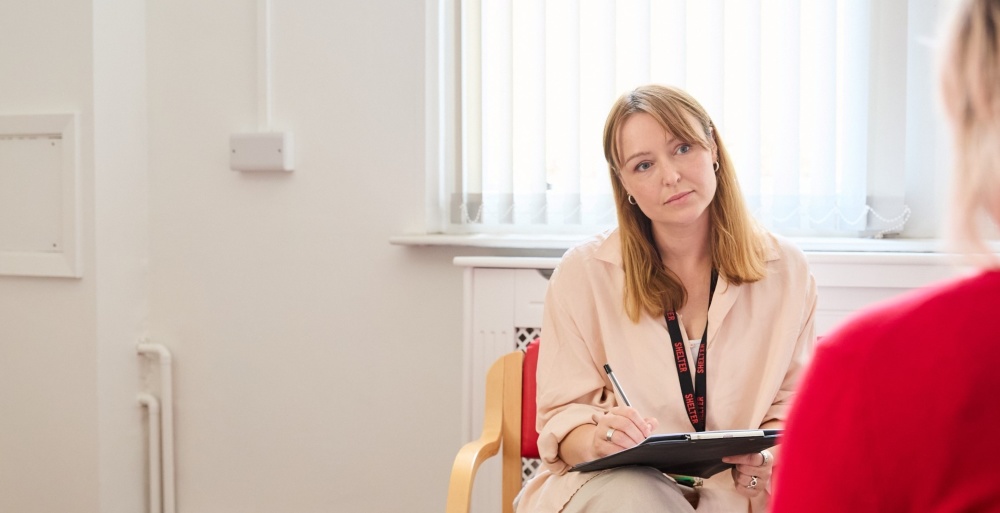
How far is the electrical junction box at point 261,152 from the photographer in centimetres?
258

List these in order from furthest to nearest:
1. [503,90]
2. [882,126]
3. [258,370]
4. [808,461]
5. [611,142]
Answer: [258,370], [503,90], [882,126], [611,142], [808,461]

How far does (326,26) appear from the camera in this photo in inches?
101

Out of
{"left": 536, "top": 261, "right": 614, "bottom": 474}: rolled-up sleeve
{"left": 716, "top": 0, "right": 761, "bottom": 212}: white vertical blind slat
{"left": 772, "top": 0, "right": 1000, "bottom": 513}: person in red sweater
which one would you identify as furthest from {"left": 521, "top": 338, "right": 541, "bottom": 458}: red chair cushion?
{"left": 772, "top": 0, "right": 1000, "bottom": 513}: person in red sweater

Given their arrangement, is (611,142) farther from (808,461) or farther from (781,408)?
(808,461)

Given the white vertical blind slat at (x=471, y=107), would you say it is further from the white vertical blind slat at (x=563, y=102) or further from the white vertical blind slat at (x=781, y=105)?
the white vertical blind slat at (x=781, y=105)

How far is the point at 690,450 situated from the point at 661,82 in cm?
125

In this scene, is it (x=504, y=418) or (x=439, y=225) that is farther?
(x=439, y=225)

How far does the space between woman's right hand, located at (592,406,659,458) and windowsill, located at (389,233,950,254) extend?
80cm

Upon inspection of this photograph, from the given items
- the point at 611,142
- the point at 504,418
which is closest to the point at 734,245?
the point at 611,142

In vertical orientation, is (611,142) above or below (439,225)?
above

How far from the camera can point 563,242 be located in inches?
92.0

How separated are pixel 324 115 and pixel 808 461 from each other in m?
2.22

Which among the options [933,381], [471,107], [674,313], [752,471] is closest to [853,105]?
[674,313]

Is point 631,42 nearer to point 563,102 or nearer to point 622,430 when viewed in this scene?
point 563,102
